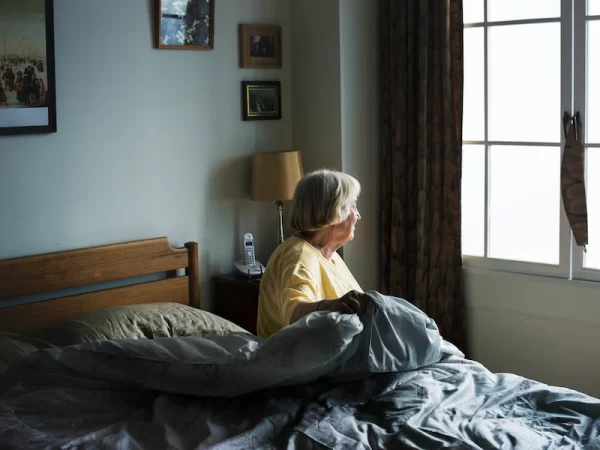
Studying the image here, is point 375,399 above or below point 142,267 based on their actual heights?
below

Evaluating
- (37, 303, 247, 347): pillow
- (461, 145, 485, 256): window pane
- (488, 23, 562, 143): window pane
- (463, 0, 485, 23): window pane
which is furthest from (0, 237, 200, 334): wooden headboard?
(463, 0, 485, 23): window pane

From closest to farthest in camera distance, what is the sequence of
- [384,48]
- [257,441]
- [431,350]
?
[257,441] < [431,350] < [384,48]

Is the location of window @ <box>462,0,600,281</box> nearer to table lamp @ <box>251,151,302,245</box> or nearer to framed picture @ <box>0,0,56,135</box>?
table lamp @ <box>251,151,302,245</box>

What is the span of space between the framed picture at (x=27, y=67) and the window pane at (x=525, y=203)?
6.89ft

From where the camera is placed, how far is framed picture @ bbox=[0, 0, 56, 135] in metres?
3.03

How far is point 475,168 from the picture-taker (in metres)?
4.00

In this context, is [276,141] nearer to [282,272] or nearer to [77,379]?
[282,272]

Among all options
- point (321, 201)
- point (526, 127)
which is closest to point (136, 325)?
point (321, 201)

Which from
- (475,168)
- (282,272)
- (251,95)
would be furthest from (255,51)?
(282,272)

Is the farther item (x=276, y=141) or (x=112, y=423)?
(x=276, y=141)

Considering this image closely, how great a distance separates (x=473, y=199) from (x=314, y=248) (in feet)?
4.59

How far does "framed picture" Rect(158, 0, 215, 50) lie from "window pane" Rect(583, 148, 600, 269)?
184 centimetres

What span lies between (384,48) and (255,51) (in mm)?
675

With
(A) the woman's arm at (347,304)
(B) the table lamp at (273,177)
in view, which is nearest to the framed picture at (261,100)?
(B) the table lamp at (273,177)
